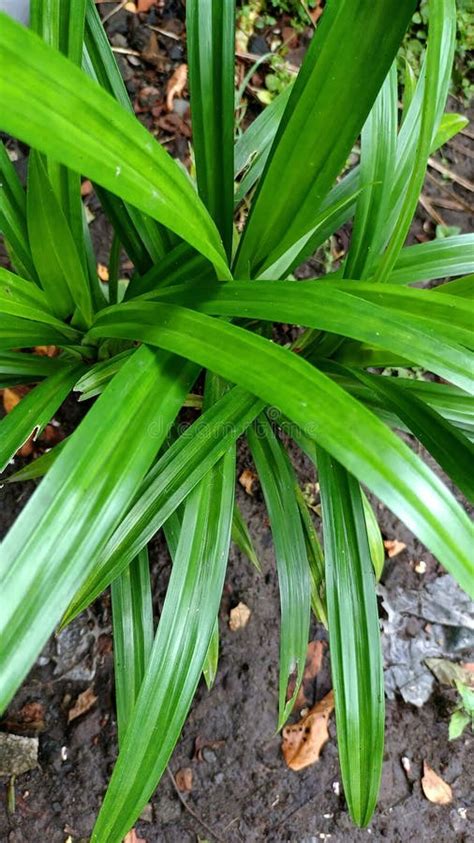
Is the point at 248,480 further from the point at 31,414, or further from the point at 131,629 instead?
the point at 31,414

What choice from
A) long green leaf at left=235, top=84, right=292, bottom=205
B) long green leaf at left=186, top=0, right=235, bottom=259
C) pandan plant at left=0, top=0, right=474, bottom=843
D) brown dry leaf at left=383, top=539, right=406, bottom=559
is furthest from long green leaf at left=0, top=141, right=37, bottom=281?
brown dry leaf at left=383, top=539, right=406, bottom=559

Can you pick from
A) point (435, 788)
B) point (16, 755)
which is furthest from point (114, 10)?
point (435, 788)

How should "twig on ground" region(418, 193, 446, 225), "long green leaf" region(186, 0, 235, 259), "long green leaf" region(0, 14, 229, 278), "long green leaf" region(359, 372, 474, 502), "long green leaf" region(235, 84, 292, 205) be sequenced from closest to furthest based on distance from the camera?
"long green leaf" region(0, 14, 229, 278), "long green leaf" region(359, 372, 474, 502), "long green leaf" region(186, 0, 235, 259), "long green leaf" region(235, 84, 292, 205), "twig on ground" region(418, 193, 446, 225)

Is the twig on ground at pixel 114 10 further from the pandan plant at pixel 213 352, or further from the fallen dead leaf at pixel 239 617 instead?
the fallen dead leaf at pixel 239 617

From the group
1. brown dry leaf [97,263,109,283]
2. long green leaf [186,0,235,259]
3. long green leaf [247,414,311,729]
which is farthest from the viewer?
brown dry leaf [97,263,109,283]

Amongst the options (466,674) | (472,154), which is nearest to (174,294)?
(466,674)

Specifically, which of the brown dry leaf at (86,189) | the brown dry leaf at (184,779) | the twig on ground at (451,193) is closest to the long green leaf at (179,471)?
the brown dry leaf at (184,779)

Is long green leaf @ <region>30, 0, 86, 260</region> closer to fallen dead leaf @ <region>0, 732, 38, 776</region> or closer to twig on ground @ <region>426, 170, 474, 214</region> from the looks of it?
fallen dead leaf @ <region>0, 732, 38, 776</region>
